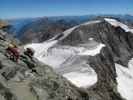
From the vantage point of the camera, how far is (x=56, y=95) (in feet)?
71.8

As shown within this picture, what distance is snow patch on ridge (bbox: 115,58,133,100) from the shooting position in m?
59.1

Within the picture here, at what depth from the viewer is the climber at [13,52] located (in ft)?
71.8

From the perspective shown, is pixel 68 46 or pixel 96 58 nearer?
pixel 96 58

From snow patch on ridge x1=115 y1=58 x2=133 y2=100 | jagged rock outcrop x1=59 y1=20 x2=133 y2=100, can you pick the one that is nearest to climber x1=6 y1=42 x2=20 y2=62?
jagged rock outcrop x1=59 y1=20 x2=133 y2=100

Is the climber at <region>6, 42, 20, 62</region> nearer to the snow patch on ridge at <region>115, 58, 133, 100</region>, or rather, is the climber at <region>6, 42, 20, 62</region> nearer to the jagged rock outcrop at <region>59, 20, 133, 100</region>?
the jagged rock outcrop at <region>59, 20, 133, 100</region>

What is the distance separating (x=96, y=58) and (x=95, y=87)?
17.3 m

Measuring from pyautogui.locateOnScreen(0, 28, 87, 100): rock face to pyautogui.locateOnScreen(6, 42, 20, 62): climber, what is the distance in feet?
1.13

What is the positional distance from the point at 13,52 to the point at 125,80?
50888mm

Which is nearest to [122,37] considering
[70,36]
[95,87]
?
[70,36]

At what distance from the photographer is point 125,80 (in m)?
69.2

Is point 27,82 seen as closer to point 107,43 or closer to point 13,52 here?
point 13,52

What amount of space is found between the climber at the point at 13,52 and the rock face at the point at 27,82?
1.13 ft

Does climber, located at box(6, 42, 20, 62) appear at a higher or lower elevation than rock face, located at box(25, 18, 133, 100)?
higher

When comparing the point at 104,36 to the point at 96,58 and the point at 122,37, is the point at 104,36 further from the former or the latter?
the point at 96,58
